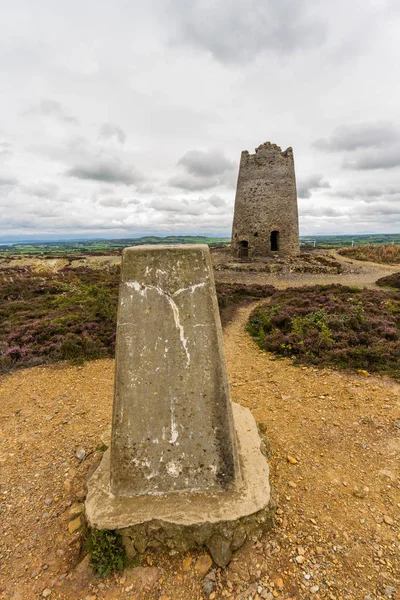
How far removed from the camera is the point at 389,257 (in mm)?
30609

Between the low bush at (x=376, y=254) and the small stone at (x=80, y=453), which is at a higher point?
the low bush at (x=376, y=254)

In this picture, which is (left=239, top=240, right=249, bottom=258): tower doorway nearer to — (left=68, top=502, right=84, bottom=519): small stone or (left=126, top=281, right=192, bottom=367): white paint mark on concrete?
(left=126, top=281, right=192, bottom=367): white paint mark on concrete

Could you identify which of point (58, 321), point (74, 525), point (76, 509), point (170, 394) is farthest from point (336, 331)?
point (58, 321)

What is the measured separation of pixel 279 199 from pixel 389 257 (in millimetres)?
14533

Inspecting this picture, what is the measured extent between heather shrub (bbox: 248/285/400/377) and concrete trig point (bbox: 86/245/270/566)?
5.03m

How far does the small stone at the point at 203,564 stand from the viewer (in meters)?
2.87

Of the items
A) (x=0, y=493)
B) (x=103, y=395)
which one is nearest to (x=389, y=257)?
(x=103, y=395)

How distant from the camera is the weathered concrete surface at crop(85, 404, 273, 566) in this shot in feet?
9.58

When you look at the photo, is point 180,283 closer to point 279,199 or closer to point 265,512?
point 265,512

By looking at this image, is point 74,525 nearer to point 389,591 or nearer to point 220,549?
point 220,549

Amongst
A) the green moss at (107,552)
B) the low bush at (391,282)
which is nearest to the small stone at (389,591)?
the green moss at (107,552)

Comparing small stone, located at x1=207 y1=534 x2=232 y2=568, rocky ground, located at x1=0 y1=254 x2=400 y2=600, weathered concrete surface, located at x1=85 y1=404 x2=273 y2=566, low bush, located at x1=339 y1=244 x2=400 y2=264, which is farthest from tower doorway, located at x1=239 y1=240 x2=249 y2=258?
small stone, located at x1=207 y1=534 x2=232 y2=568

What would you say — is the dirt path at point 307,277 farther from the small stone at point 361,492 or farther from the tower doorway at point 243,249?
the small stone at point 361,492

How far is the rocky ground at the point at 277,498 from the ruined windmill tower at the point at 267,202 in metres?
20.0
